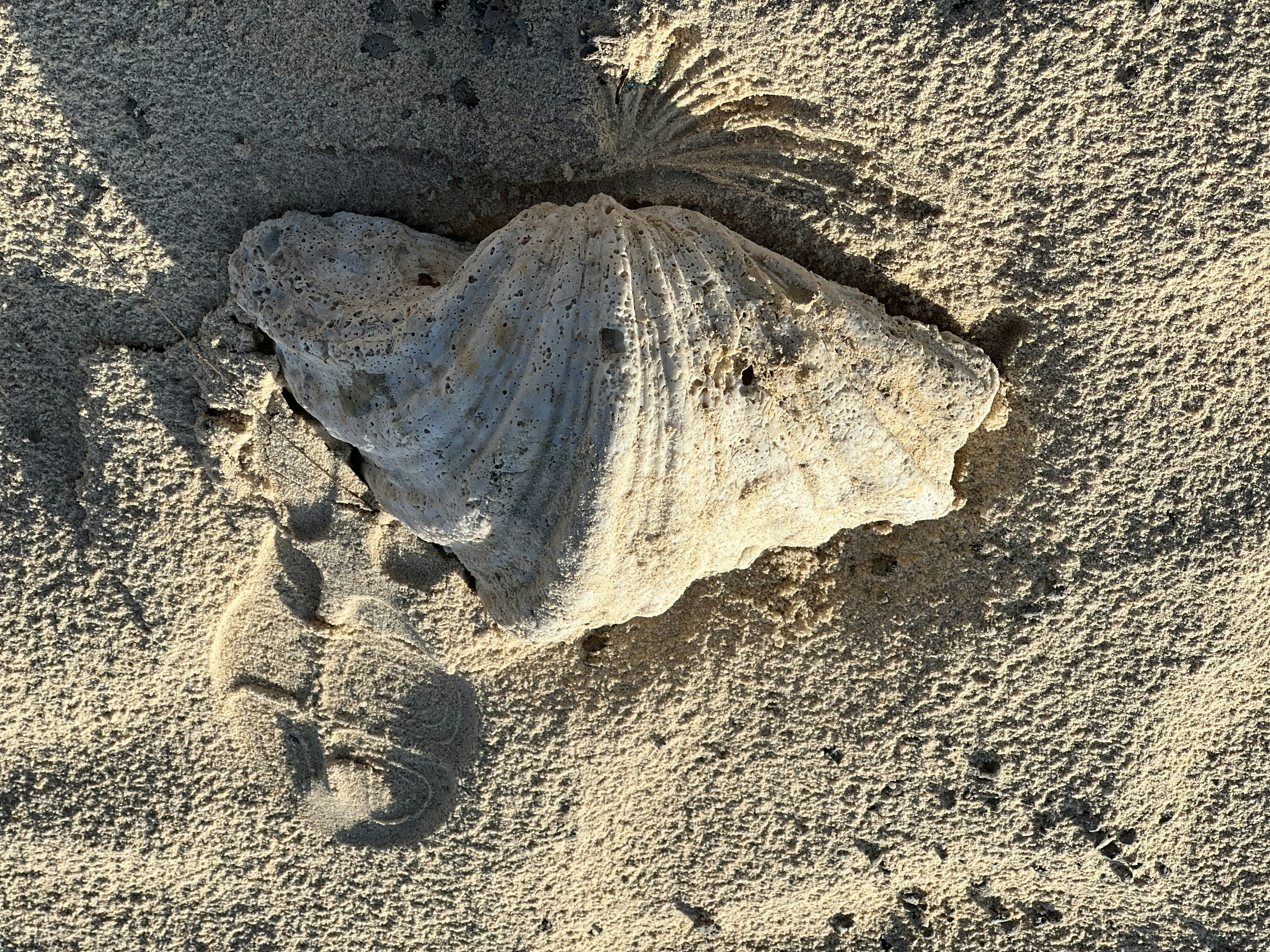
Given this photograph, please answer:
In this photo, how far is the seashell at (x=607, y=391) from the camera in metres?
2.00

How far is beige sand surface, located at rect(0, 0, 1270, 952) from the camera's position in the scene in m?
2.19

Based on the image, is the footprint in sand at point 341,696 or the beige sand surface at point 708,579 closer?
the beige sand surface at point 708,579

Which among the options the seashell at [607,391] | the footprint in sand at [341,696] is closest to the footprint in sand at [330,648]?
the footprint in sand at [341,696]

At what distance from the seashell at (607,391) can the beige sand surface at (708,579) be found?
7.9 inches

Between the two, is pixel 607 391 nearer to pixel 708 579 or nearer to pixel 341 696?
pixel 708 579

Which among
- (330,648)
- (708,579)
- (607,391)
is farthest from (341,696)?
(607,391)

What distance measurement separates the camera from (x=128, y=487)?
249 cm

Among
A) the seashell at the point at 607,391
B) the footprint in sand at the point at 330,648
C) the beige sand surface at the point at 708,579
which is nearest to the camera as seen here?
the seashell at the point at 607,391

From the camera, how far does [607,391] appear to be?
6.41ft

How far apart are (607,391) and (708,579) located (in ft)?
2.58

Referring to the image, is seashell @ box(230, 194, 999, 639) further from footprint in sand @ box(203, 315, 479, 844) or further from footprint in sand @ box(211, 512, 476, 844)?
footprint in sand @ box(211, 512, 476, 844)

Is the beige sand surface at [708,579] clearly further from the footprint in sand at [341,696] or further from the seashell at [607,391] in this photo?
the seashell at [607,391]

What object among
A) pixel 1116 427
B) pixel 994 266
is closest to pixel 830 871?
pixel 1116 427

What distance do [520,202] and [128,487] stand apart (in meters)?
1.35
